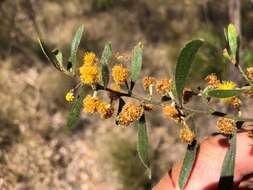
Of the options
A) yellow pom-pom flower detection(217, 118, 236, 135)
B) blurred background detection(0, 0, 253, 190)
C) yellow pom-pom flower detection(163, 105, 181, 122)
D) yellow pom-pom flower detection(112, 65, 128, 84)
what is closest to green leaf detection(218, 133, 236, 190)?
yellow pom-pom flower detection(217, 118, 236, 135)

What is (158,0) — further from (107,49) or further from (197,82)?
(107,49)

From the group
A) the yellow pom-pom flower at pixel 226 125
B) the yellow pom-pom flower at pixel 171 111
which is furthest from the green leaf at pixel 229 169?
the yellow pom-pom flower at pixel 171 111

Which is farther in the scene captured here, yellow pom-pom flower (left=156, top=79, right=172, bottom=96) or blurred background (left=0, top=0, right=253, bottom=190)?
blurred background (left=0, top=0, right=253, bottom=190)

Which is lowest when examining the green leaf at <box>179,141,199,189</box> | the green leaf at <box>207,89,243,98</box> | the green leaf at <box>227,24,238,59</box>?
the green leaf at <box>179,141,199,189</box>

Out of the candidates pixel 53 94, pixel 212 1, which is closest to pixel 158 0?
pixel 212 1

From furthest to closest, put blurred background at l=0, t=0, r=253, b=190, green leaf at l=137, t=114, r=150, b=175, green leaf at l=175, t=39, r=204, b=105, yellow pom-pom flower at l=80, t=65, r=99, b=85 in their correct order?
blurred background at l=0, t=0, r=253, b=190 < green leaf at l=137, t=114, r=150, b=175 < yellow pom-pom flower at l=80, t=65, r=99, b=85 < green leaf at l=175, t=39, r=204, b=105

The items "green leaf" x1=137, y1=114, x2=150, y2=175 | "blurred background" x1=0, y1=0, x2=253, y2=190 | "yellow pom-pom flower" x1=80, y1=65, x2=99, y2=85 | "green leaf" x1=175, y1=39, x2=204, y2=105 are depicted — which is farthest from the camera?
"blurred background" x1=0, y1=0, x2=253, y2=190

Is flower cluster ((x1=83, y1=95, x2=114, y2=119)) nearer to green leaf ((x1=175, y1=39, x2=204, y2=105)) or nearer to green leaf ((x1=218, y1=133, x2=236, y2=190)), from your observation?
green leaf ((x1=175, y1=39, x2=204, y2=105))

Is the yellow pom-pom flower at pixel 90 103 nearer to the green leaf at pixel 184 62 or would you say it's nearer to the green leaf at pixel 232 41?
the green leaf at pixel 184 62
